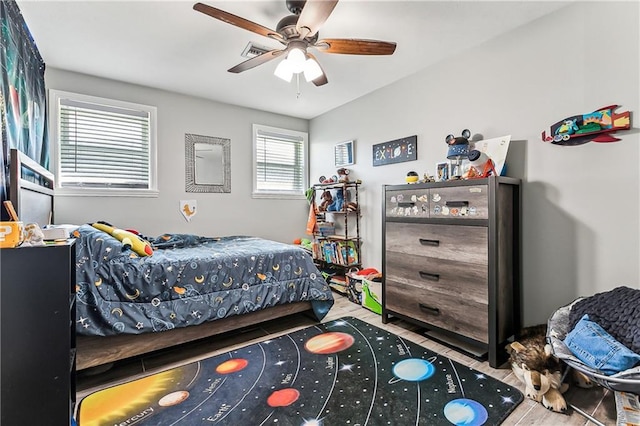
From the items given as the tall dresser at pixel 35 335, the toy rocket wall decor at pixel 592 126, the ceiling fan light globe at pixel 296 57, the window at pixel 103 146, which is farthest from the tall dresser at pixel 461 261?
the window at pixel 103 146

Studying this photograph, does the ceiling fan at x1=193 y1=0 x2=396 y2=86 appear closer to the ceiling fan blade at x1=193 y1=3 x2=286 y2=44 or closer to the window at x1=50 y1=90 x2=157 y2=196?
the ceiling fan blade at x1=193 y1=3 x2=286 y2=44

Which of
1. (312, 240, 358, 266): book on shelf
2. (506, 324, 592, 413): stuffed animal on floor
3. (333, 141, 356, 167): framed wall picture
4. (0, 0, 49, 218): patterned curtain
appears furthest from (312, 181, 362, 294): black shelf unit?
(0, 0, 49, 218): patterned curtain

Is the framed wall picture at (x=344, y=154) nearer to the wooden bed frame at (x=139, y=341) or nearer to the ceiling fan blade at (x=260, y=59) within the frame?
the ceiling fan blade at (x=260, y=59)

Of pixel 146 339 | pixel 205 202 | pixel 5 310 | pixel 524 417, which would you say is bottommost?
pixel 524 417

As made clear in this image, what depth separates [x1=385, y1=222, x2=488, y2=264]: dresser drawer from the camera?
2.10 metres

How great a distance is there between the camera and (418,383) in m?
1.82

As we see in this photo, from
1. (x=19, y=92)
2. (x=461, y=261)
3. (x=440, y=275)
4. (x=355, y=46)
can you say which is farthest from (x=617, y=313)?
(x=19, y=92)

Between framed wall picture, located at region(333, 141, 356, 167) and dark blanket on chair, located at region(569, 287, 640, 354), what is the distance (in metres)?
2.67

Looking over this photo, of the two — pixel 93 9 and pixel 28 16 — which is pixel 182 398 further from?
pixel 28 16

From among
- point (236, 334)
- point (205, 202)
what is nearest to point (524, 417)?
point (236, 334)

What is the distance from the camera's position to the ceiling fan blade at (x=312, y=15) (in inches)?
60.5

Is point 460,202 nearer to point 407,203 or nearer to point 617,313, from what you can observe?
point 407,203

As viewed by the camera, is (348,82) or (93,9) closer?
(93,9)

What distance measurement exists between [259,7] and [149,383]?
98.1 inches
